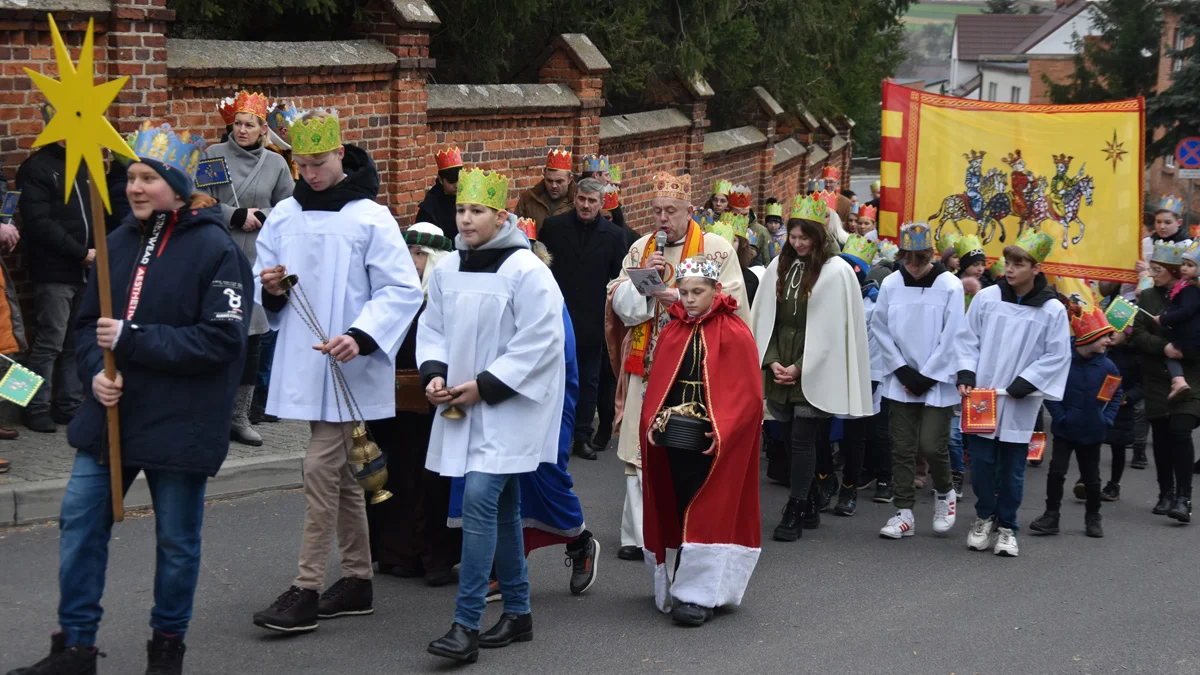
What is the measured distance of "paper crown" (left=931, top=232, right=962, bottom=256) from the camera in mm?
11320

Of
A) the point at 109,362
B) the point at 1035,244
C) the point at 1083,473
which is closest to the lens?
the point at 109,362

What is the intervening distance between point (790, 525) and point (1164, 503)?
3.14 m

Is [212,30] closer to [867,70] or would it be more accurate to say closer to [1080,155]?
[1080,155]

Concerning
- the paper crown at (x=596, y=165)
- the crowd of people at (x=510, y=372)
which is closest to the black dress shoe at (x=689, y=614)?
the crowd of people at (x=510, y=372)

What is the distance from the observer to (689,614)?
6.77 m

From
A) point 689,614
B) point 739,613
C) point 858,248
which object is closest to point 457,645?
point 689,614

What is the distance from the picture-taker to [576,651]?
6309mm

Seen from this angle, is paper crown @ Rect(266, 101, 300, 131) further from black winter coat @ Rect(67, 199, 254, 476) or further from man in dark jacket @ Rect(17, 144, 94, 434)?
black winter coat @ Rect(67, 199, 254, 476)

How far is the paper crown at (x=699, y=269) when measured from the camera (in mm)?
6922

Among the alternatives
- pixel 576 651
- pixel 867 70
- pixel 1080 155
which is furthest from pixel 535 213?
pixel 867 70

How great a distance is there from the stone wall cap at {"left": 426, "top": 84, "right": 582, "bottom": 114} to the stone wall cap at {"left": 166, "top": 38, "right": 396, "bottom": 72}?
905 mm

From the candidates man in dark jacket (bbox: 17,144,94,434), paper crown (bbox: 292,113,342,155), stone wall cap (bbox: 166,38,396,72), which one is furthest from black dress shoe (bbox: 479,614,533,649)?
stone wall cap (bbox: 166,38,396,72)

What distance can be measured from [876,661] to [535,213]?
19.3 feet

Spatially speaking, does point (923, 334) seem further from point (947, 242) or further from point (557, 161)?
point (557, 161)
